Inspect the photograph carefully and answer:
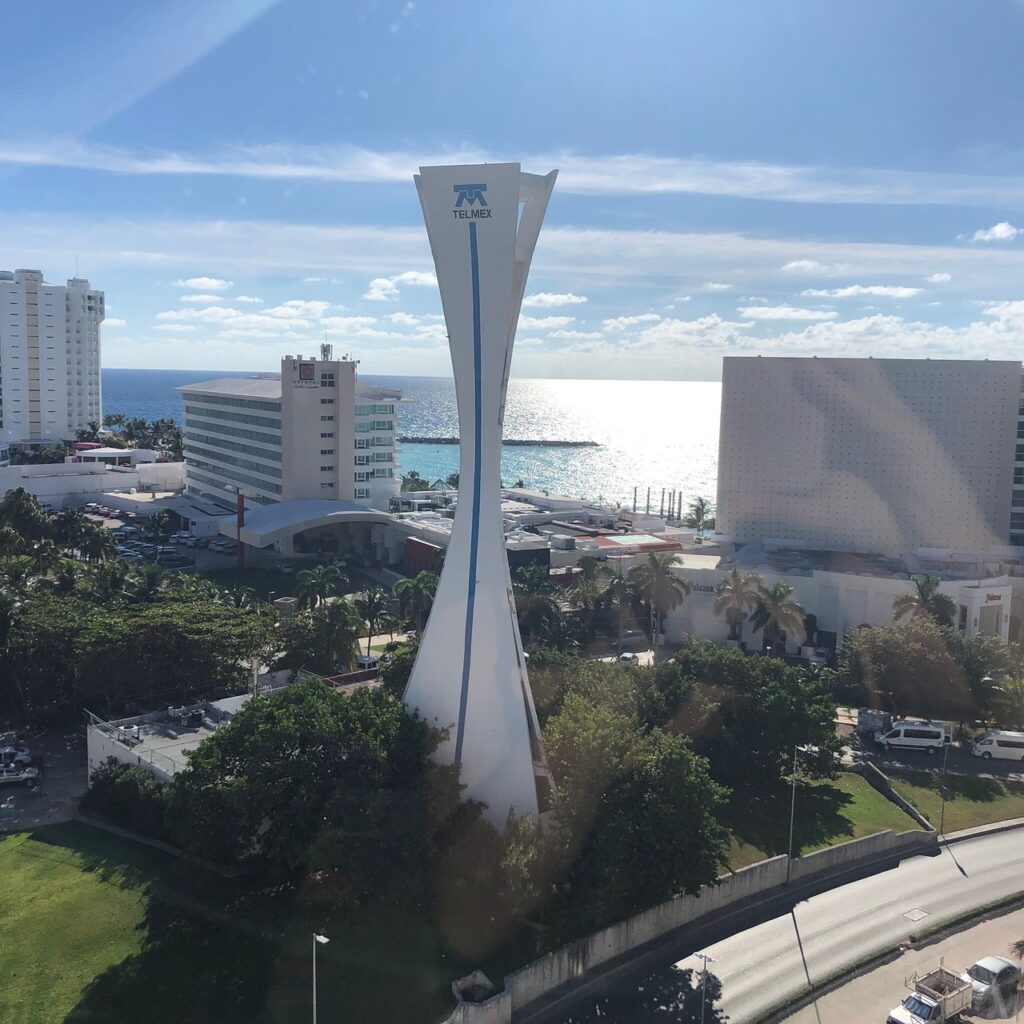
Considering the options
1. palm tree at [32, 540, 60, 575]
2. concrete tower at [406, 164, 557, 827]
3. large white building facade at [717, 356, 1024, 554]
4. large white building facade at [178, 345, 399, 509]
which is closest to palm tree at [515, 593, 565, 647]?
concrete tower at [406, 164, 557, 827]

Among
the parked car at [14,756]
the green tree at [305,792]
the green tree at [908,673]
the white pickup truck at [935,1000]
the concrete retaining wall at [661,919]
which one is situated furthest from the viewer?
the green tree at [908,673]

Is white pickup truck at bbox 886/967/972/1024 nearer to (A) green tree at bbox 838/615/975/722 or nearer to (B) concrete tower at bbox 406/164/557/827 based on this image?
(B) concrete tower at bbox 406/164/557/827

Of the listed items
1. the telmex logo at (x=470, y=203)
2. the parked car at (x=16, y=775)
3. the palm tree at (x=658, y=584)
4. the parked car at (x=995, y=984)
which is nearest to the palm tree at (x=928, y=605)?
the palm tree at (x=658, y=584)

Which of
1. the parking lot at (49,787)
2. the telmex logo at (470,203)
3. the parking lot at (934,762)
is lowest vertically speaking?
the parking lot at (49,787)

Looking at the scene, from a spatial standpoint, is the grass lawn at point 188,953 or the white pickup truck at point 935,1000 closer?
the grass lawn at point 188,953

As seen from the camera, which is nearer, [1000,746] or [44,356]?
[1000,746]

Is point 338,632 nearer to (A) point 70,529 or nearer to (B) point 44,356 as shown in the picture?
(A) point 70,529

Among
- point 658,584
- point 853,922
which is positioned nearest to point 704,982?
point 853,922

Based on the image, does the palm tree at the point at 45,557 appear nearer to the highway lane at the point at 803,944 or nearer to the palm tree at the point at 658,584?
the palm tree at the point at 658,584
